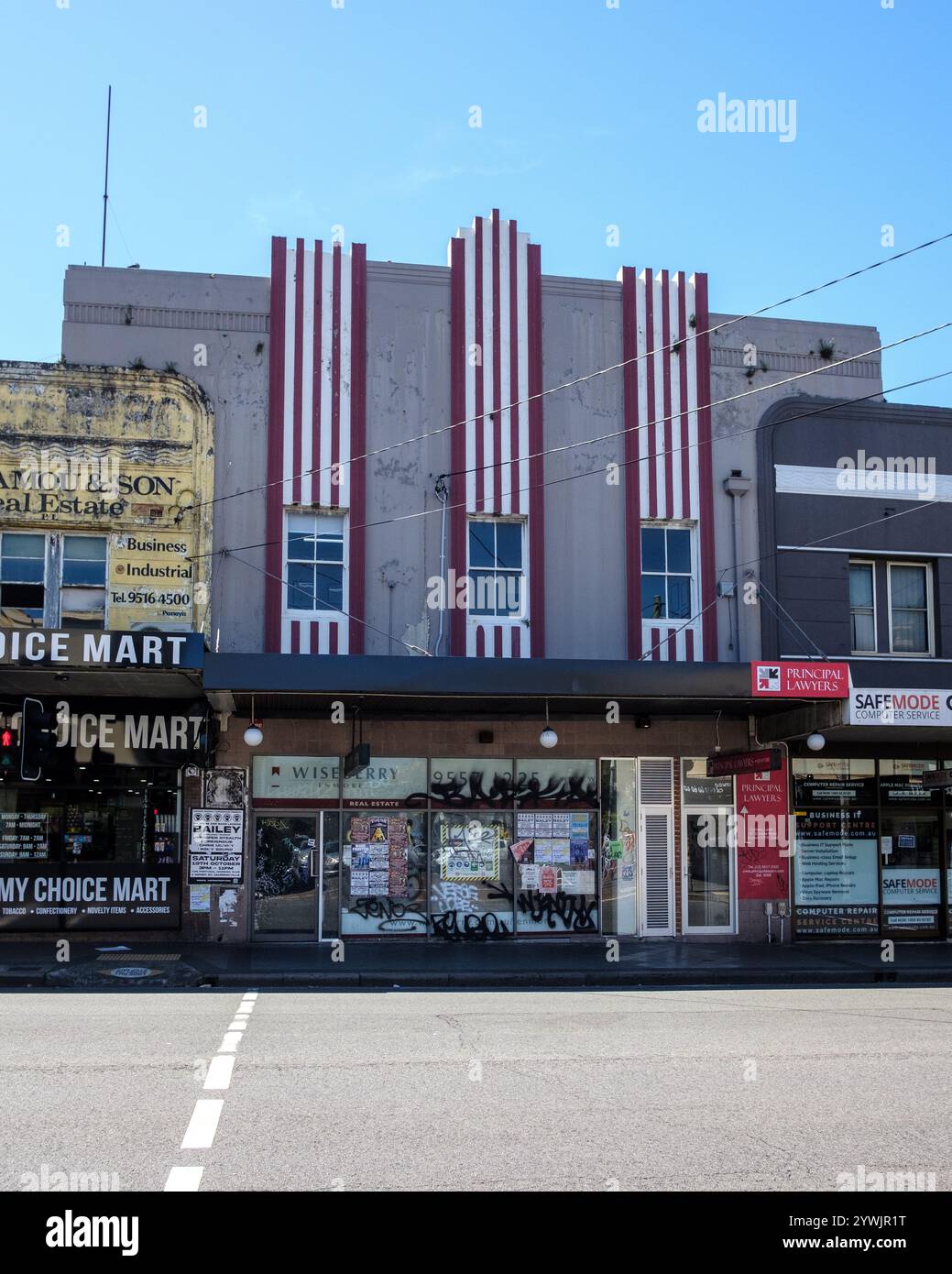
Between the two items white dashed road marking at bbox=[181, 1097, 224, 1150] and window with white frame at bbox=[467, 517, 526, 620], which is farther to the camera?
window with white frame at bbox=[467, 517, 526, 620]

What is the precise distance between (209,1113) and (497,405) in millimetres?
14022

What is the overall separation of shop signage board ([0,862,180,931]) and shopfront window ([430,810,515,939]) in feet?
12.8

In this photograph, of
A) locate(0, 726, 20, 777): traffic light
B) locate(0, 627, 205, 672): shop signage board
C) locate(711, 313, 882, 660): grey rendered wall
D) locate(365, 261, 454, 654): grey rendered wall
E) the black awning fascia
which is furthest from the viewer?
locate(711, 313, 882, 660): grey rendered wall

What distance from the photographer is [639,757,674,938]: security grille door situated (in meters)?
19.8

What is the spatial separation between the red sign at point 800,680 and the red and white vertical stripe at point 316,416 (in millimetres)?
5945

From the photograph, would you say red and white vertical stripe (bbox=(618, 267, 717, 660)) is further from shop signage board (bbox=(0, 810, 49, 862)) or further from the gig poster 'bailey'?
shop signage board (bbox=(0, 810, 49, 862))

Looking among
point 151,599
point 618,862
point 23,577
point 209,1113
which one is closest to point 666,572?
point 618,862

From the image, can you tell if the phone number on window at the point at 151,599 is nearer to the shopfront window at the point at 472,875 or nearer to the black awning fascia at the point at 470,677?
the black awning fascia at the point at 470,677

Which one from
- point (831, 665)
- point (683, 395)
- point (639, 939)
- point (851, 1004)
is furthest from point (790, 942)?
point (683, 395)

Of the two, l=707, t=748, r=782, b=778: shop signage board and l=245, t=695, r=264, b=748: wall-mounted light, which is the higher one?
l=245, t=695, r=264, b=748: wall-mounted light

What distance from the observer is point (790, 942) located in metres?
19.8

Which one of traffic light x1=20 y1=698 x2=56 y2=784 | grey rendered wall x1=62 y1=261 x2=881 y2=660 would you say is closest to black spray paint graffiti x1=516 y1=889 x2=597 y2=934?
grey rendered wall x1=62 y1=261 x2=881 y2=660
